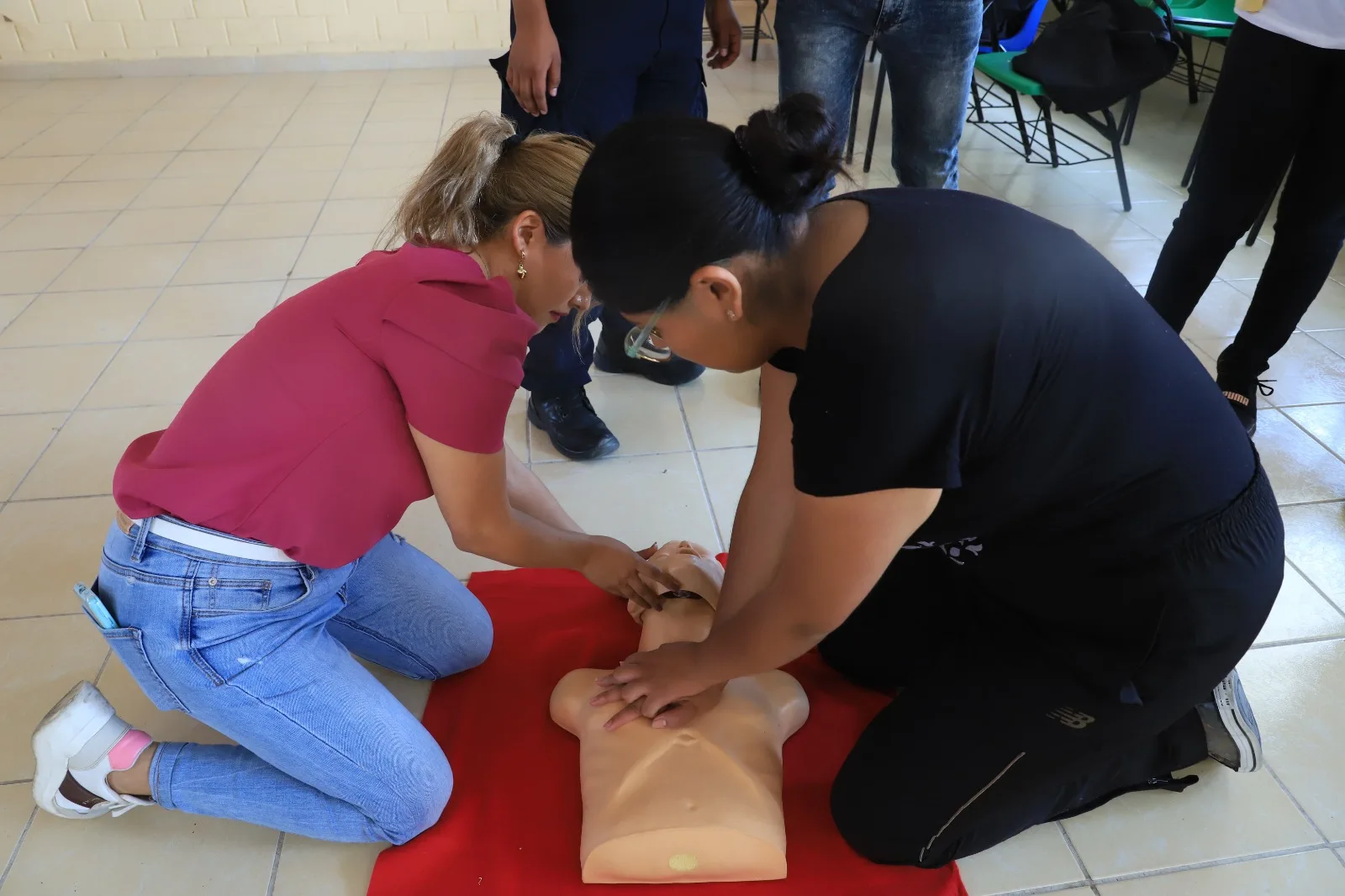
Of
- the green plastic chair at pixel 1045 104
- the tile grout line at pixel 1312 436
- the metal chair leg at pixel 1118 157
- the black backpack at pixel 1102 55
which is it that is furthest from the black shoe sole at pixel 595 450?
the metal chair leg at pixel 1118 157

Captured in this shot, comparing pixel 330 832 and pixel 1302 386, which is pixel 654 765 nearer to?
pixel 330 832

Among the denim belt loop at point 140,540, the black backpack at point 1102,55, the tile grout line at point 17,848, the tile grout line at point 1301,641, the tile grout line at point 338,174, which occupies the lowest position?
the tile grout line at point 338,174

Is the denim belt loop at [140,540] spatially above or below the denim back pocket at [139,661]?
above

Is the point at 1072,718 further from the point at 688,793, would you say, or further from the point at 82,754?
the point at 82,754

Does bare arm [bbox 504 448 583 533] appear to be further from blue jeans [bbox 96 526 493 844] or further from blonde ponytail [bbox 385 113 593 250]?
blonde ponytail [bbox 385 113 593 250]

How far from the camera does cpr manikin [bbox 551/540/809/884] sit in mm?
1112

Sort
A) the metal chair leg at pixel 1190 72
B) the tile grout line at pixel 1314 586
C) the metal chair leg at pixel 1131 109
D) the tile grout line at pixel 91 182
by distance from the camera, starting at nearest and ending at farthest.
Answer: the tile grout line at pixel 1314 586 < the tile grout line at pixel 91 182 < the metal chair leg at pixel 1131 109 < the metal chair leg at pixel 1190 72

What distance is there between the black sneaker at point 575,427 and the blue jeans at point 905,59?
862 mm

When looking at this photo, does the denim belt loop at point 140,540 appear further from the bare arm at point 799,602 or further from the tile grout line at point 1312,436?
the tile grout line at point 1312,436

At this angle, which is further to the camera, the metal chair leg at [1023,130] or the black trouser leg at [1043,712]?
the metal chair leg at [1023,130]

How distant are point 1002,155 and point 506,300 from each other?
127 inches

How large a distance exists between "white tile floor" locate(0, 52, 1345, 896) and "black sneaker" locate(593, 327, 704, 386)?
43mm

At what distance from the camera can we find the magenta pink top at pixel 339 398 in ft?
3.23

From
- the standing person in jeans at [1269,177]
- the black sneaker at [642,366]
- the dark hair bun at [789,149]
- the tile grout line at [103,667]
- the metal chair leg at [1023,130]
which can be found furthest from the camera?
the metal chair leg at [1023,130]
